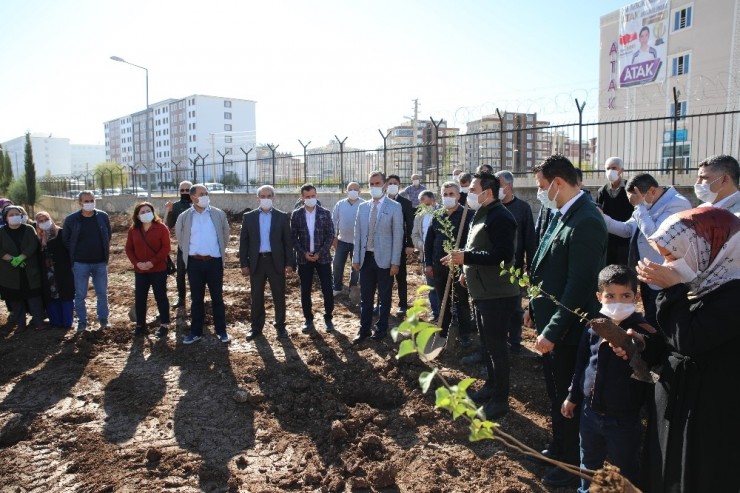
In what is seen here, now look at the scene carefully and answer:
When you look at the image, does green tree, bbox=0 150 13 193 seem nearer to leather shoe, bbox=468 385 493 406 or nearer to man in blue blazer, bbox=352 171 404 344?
man in blue blazer, bbox=352 171 404 344

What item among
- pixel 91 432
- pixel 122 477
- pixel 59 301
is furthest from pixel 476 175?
pixel 59 301

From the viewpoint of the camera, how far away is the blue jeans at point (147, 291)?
22.5ft

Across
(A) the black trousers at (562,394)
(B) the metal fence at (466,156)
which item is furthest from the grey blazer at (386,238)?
(B) the metal fence at (466,156)

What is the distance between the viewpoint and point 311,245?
690cm

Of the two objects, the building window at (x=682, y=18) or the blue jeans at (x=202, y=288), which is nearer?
the blue jeans at (x=202, y=288)

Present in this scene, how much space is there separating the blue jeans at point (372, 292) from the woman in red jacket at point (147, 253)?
8.46 ft

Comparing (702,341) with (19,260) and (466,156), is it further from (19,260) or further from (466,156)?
(466,156)

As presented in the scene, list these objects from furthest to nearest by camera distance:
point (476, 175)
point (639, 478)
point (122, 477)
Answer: point (476, 175) < point (122, 477) < point (639, 478)

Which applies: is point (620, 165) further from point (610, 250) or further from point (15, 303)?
point (15, 303)

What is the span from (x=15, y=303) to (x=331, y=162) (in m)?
12.1

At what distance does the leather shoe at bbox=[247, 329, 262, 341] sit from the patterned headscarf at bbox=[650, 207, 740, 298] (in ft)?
17.9

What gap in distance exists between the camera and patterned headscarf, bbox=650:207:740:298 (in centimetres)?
209

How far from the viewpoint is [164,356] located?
20.6 ft

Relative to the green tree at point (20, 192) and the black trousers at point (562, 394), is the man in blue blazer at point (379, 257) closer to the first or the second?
the black trousers at point (562, 394)
